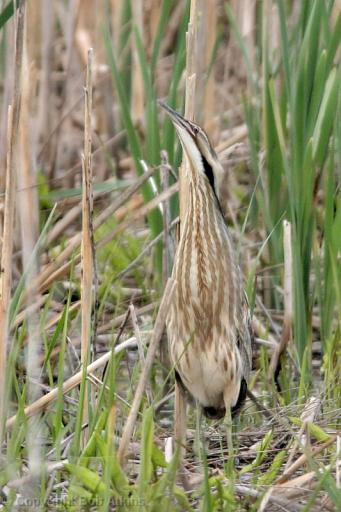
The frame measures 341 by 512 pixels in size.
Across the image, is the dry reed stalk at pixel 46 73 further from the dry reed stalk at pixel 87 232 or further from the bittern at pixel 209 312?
the dry reed stalk at pixel 87 232

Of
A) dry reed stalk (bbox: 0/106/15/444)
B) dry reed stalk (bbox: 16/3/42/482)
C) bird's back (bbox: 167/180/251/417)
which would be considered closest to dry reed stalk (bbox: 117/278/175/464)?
dry reed stalk (bbox: 16/3/42/482)

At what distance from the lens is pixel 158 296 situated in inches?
139

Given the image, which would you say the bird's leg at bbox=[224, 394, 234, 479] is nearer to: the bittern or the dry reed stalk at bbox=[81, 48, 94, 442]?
the bittern

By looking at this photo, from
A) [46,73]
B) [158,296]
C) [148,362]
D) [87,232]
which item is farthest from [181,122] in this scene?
[46,73]

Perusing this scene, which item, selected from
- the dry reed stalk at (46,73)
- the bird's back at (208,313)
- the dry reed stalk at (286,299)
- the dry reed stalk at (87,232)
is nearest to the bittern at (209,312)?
the bird's back at (208,313)

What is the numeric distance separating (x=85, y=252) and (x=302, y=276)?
830mm

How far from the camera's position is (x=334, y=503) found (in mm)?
2094

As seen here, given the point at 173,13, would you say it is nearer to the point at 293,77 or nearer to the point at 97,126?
the point at 97,126

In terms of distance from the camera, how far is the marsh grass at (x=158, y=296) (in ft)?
7.31

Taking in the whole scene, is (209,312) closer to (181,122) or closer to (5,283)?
(181,122)

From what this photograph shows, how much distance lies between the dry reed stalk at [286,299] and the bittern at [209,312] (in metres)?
0.22

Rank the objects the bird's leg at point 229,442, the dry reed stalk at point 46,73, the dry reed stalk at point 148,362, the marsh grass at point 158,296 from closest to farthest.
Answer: the dry reed stalk at point 148,362 → the marsh grass at point 158,296 → the bird's leg at point 229,442 → the dry reed stalk at point 46,73

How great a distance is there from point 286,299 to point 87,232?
85 cm

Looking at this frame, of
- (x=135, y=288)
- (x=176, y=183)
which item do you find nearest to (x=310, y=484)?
(x=176, y=183)
